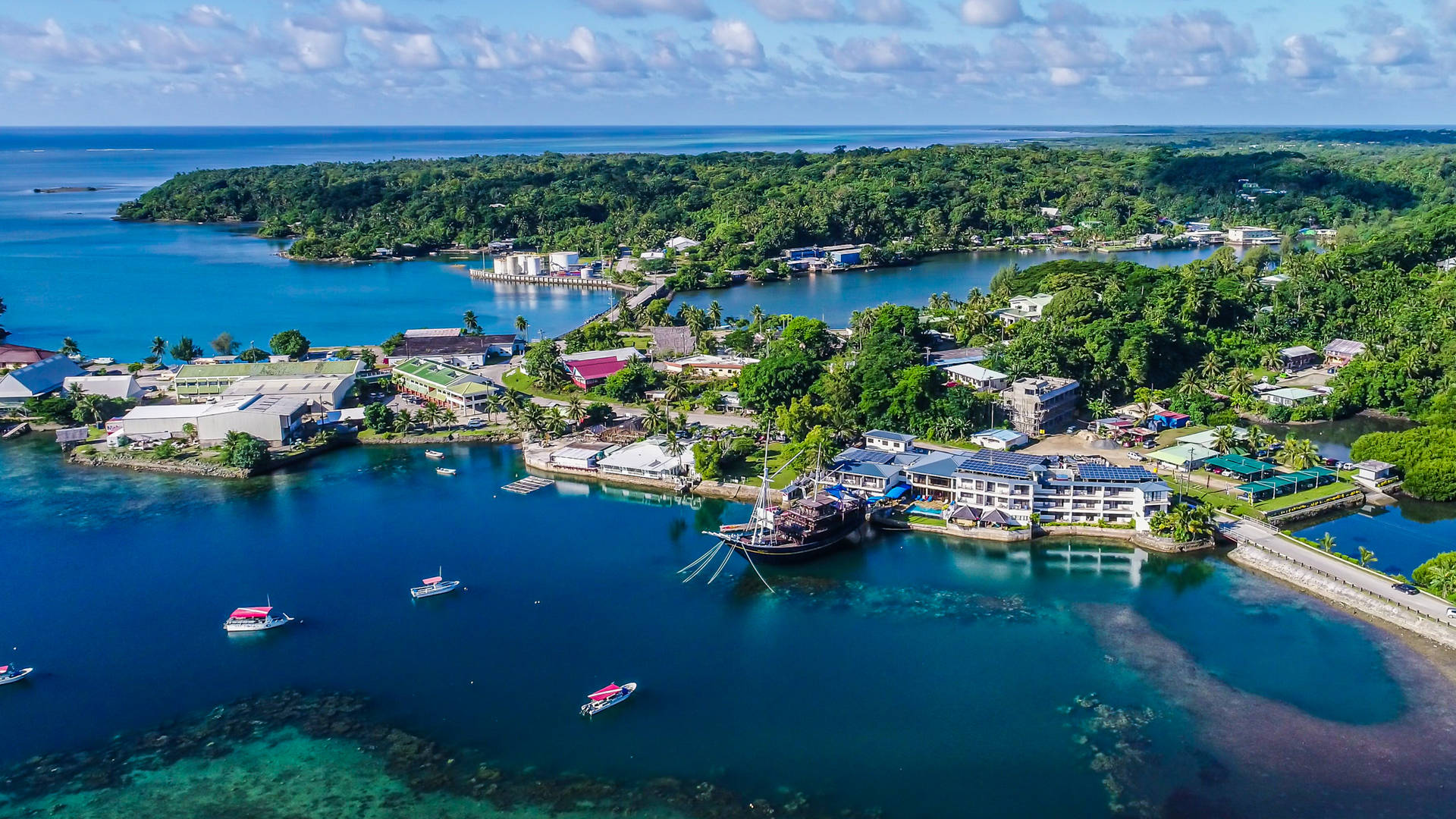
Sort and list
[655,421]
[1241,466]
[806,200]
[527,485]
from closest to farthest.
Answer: [1241,466] < [527,485] < [655,421] < [806,200]

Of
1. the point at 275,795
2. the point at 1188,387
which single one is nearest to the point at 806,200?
the point at 1188,387

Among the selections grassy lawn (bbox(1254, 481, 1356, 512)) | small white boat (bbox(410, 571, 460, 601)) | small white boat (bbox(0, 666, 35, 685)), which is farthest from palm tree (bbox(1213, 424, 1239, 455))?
small white boat (bbox(0, 666, 35, 685))

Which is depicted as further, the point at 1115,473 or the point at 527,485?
A: the point at 527,485

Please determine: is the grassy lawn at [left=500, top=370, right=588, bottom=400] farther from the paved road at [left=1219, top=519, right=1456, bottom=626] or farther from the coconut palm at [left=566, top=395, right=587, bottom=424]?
the paved road at [left=1219, top=519, right=1456, bottom=626]

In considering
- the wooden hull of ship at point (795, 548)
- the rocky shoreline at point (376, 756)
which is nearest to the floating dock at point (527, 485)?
the wooden hull of ship at point (795, 548)

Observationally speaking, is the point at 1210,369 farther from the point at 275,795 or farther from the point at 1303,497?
the point at 275,795

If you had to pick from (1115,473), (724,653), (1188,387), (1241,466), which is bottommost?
(724,653)

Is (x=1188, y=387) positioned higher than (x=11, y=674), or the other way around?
(x=1188, y=387)

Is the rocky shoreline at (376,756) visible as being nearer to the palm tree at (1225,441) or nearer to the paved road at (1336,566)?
the paved road at (1336,566)

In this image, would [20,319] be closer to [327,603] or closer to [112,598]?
[112,598]
